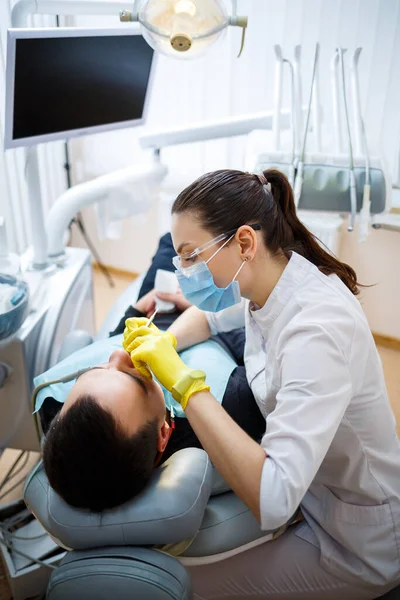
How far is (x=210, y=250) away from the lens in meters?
1.14

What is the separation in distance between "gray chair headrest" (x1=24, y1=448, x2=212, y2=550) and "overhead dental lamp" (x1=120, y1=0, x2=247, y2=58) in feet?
3.12

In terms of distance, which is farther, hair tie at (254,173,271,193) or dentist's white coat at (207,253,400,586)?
hair tie at (254,173,271,193)

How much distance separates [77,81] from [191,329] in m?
0.89

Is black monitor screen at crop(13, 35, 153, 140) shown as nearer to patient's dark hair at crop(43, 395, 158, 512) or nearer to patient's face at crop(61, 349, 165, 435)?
patient's face at crop(61, 349, 165, 435)

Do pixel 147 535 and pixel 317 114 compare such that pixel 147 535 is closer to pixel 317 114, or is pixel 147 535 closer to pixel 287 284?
pixel 287 284

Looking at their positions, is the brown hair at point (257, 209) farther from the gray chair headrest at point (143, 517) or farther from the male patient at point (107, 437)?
the gray chair headrest at point (143, 517)

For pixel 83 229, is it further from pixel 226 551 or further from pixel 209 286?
pixel 226 551

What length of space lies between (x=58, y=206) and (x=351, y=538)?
1499mm

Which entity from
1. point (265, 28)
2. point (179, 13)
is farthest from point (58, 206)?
point (265, 28)

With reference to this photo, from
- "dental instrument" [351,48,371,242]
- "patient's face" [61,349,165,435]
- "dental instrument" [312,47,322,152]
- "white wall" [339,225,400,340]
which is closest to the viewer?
"patient's face" [61,349,165,435]

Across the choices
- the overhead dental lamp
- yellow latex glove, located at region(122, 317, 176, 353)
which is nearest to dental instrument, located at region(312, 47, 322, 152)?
the overhead dental lamp

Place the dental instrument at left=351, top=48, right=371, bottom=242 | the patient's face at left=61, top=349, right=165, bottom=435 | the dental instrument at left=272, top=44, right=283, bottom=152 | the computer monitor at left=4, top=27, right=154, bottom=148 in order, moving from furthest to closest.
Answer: the dental instrument at left=272, top=44, right=283, bottom=152 < the dental instrument at left=351, top=48, right=371, bottom=242 < the computer monitor at left=4, top=27, right=154, bottom=148 < the patient's face at left=61, top=349, right=165, bottom=435

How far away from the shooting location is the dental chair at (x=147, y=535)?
927 millimetres

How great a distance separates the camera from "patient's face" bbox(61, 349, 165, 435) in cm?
108
